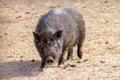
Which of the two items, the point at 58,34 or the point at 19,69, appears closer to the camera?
the point at 58,34

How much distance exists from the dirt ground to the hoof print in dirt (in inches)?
12.0

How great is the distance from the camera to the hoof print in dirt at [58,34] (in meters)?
8.85

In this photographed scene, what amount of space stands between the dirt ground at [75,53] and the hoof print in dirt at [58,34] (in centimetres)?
30

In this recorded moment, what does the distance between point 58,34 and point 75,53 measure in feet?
7.20

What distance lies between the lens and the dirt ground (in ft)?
29.1

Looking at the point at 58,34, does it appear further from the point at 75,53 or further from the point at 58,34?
the point at 75,53

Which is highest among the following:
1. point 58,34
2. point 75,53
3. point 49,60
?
point 58,34

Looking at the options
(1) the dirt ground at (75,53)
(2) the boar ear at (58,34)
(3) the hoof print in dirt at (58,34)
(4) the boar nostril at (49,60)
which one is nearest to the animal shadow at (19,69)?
(1) the dirt ground at (75,53)

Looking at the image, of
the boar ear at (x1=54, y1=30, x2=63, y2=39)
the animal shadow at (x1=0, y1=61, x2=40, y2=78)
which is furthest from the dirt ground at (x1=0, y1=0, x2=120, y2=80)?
the boar ear at (x1=54, y1=30, x2=63, y2=39)

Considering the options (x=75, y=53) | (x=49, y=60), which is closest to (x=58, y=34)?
(x=49, y=60)

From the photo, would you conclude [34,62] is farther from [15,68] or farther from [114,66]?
[114,66]

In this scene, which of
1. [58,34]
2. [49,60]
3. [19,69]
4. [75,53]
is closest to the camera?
[49,60]

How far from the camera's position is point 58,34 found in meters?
9.05

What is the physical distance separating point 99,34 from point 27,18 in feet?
10.6
